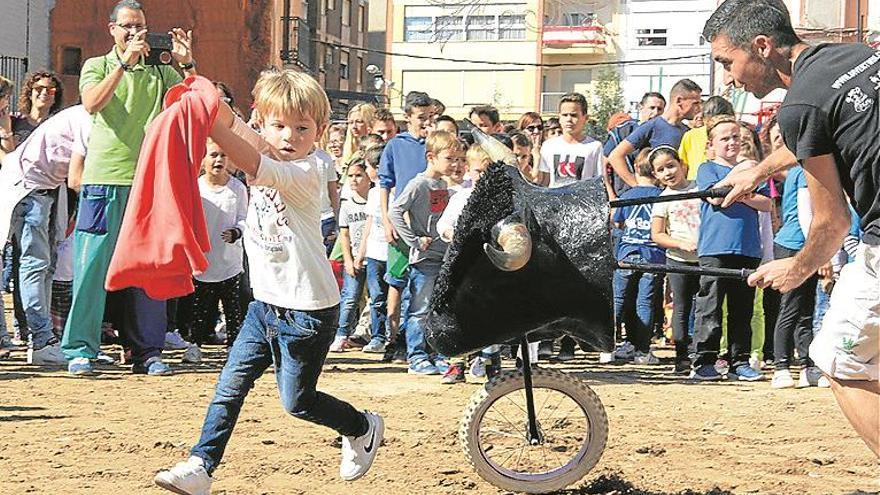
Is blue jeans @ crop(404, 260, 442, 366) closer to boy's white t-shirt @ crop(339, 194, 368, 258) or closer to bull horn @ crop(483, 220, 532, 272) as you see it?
boy's white t-shirt @ crop(339, 194, 368, 258)

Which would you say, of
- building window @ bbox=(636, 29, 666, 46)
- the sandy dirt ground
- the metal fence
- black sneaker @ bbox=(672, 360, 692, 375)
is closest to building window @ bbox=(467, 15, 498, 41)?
building window @ bbox=(636, 29, 666, 46)

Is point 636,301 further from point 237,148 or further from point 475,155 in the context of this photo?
point 237,148

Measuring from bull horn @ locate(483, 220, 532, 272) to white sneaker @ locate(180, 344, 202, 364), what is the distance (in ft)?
16.8

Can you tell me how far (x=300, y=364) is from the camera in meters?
5.03

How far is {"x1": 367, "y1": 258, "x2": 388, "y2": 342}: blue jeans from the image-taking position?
9.99 meters

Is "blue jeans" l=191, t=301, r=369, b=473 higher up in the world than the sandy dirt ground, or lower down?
higher up

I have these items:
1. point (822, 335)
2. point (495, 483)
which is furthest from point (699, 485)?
point (822, 335)

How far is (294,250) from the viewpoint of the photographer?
197 inches

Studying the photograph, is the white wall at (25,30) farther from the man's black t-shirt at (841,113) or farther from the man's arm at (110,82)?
the man's black t-shirt at (841,113)

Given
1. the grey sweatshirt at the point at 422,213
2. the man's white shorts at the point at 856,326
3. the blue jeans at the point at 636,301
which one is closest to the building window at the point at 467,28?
the blue jeans at the point at 636,301

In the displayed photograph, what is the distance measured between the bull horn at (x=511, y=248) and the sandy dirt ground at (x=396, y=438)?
3.53ft

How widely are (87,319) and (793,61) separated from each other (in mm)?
5366

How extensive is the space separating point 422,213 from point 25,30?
24035 millimetres

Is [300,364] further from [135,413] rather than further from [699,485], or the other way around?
[135,413]
